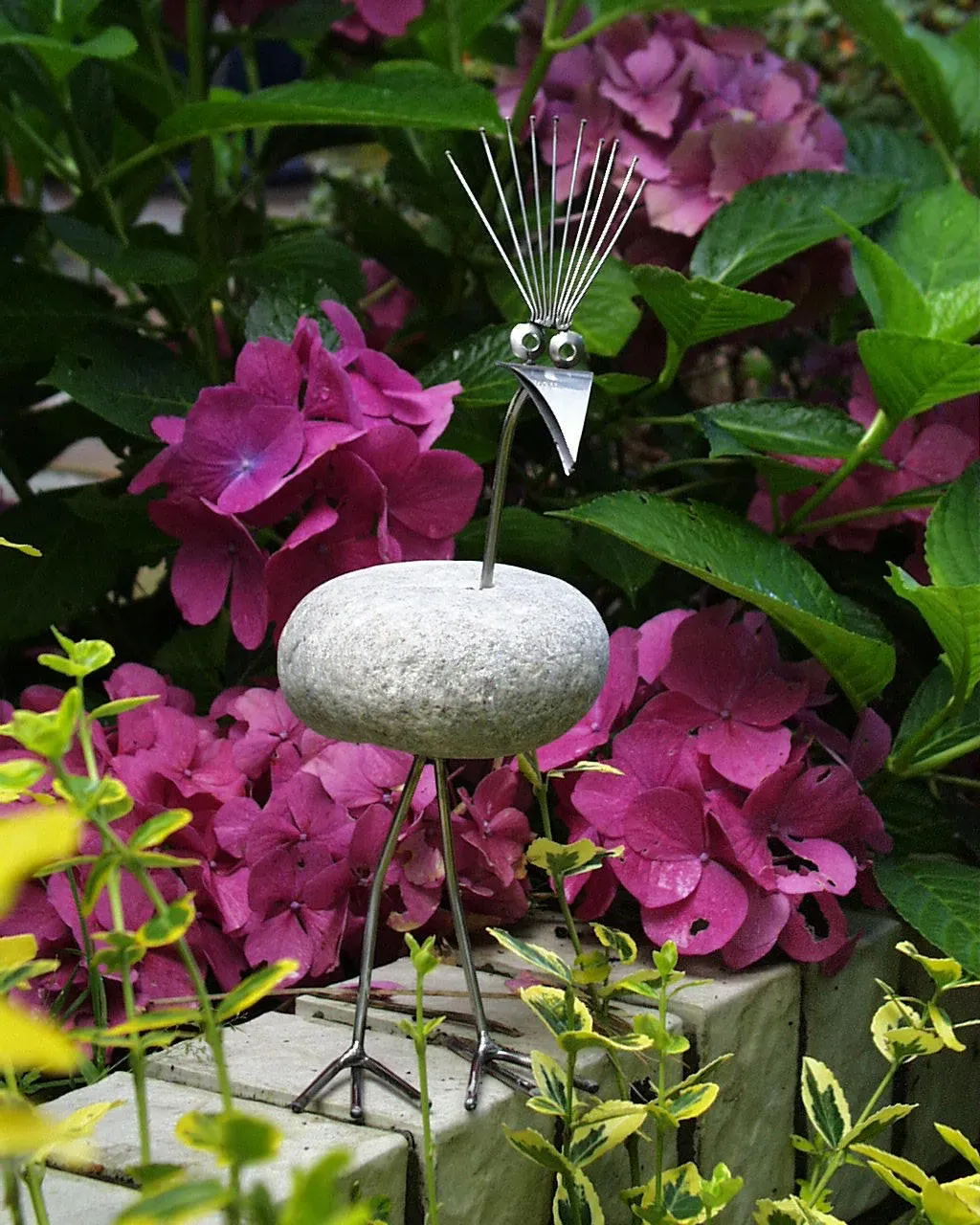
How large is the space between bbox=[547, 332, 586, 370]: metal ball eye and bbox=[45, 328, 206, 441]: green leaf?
44 centimetres

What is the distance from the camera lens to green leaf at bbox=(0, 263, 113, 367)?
1228 mm

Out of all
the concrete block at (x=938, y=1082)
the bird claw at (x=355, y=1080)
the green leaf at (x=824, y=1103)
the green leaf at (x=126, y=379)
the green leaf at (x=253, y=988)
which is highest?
the green leaf at (x=253, y=988)

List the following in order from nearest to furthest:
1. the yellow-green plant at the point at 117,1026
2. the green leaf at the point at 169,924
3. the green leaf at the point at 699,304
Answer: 1. the yellow-green plant at the point at 117,1026
2. the green leaf at the point at 169,924
3. the green leaf at the point at 699,304

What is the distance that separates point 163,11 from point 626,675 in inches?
35.8

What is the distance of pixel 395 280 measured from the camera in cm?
157

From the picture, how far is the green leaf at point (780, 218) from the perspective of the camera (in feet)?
4.01

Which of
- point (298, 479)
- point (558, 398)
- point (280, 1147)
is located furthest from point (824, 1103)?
point (298, 479)

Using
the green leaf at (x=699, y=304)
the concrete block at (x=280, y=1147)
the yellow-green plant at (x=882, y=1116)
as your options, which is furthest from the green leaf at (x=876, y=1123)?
the green leaf at (x=699, y=304)

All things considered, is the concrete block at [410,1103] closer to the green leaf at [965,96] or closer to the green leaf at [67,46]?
the green leaf at [67,46]

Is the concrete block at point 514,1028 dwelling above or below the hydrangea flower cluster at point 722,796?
below

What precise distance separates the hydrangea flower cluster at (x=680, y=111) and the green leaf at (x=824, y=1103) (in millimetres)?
→ 780

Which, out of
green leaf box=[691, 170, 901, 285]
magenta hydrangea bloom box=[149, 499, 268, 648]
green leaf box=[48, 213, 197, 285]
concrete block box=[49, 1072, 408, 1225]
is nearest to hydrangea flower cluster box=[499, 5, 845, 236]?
green leaf box=[691, 170, 901, 285]

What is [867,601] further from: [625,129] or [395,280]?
[395,280]

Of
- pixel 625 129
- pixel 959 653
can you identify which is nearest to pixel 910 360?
pixel 959 653
